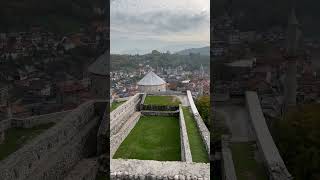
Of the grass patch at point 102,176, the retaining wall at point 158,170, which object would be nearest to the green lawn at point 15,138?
the grass patch at point 102,176

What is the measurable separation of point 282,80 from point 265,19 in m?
0.81

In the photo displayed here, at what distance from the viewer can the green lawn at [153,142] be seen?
25.7ft

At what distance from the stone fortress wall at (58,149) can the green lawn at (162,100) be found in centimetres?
820

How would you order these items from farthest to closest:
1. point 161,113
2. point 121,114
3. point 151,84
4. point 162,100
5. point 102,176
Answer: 1. point 151,84
2. point 162,100
3. point 161,113
4. point 121,114
5. point 102,176

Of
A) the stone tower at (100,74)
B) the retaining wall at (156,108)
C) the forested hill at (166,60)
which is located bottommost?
the retaining wall at (156,108)

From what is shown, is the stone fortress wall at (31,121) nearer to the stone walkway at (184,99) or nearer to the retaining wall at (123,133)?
the retaining wall at (123,133)

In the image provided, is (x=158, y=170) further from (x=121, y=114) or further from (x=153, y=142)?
(x=121, y=114)

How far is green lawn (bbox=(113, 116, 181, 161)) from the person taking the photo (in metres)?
7.82

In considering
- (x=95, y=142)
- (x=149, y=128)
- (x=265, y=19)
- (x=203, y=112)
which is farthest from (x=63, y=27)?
(x=203, y=112)

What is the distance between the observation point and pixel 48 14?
4.89 m

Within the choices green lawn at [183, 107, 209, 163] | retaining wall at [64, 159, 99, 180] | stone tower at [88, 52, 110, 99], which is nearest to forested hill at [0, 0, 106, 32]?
stone tower at [88, 52, 110, 99]

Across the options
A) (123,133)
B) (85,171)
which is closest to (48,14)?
(85,171)

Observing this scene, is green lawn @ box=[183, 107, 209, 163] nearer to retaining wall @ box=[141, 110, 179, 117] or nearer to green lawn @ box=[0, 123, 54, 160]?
retaining wall @ box=[141, 110, 179, 117]

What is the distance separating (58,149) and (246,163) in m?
2.62
